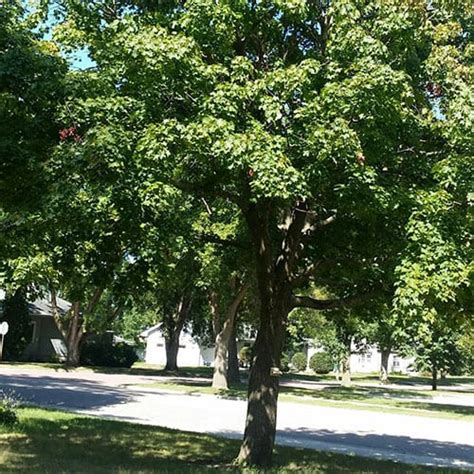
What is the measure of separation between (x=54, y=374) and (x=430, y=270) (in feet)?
95.7

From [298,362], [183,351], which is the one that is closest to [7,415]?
[298,362]

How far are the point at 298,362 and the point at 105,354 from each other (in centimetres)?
2450

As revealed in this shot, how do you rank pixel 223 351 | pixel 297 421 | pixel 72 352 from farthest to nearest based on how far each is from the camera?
pixel 72 352, pixel 223 351, pixel 297 421

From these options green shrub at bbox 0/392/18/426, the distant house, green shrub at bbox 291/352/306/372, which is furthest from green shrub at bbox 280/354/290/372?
green shrub at bbox 0/392/18/426

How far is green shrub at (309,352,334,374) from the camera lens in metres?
60.0

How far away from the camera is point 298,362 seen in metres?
64.3

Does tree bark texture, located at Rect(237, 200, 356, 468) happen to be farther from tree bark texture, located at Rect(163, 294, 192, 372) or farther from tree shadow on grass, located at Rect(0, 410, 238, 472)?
tree bark texture, located at Rect(163, 294, 192, 372)

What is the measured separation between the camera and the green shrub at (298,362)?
211 ft

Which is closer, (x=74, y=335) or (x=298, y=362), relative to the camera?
(x=74, y=335)

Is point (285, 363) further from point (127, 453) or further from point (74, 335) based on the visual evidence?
point (127, 453)

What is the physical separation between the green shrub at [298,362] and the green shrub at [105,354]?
2164 cm

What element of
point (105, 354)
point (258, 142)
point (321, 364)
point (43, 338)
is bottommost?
point (105, 354)

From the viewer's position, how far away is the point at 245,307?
34.1m

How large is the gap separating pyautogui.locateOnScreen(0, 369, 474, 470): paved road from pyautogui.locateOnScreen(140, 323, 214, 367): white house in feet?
141
